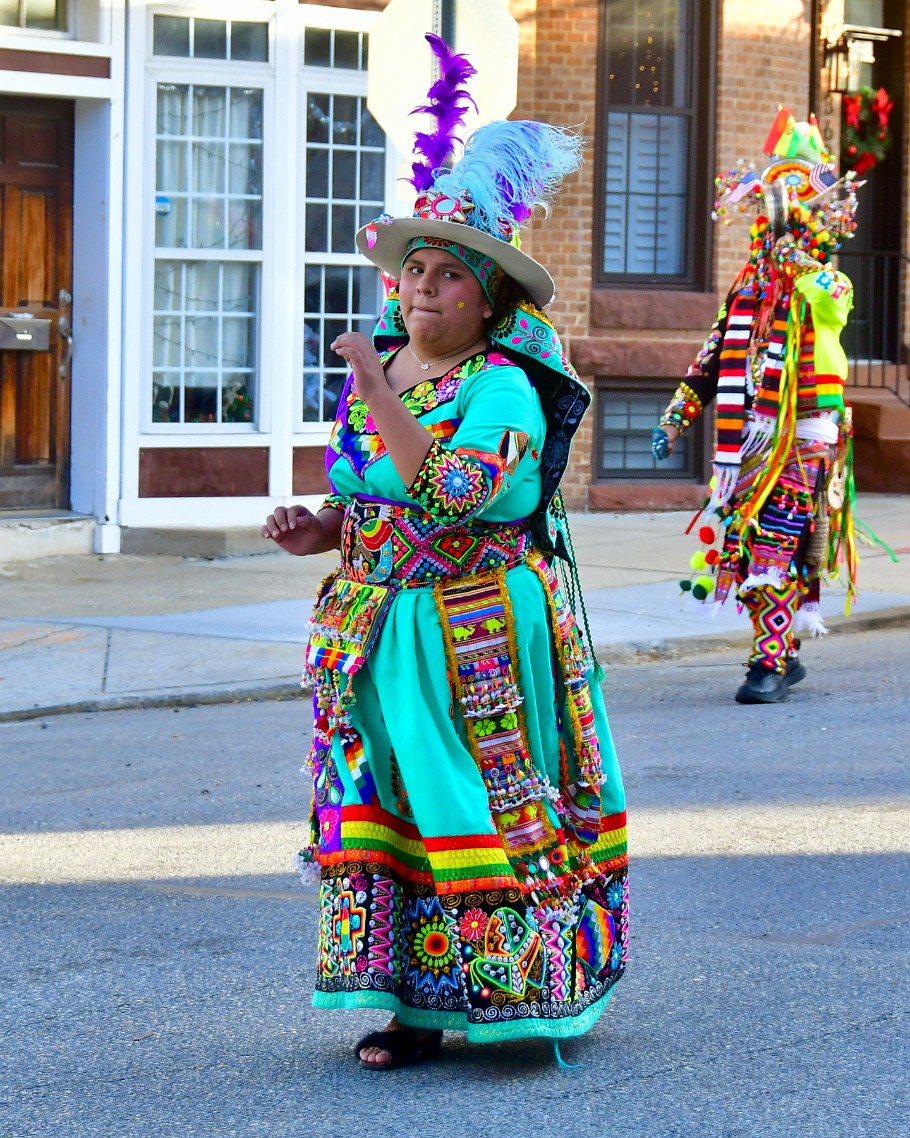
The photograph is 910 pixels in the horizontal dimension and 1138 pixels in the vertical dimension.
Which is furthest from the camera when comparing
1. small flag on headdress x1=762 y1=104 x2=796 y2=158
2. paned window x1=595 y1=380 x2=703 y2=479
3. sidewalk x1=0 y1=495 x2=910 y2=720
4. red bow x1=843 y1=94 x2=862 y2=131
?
red bow x1=843 y1=94 x2=862 y2=131

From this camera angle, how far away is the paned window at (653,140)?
15.2m

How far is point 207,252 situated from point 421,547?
9062 millimetres

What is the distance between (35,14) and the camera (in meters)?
12.0

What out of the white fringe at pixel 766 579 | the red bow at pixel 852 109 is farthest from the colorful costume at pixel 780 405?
the red bow at pixel 852 109

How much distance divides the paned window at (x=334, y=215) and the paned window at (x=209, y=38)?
48 centimetres

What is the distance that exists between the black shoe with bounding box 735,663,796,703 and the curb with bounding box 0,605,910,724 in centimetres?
109

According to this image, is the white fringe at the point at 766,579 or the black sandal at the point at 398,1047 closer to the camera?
the black sandal at the point at 398,1047

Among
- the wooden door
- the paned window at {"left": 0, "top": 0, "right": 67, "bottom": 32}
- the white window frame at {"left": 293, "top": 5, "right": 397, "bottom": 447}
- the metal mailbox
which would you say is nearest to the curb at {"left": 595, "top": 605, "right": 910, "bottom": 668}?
the white window frame at {"left": 293, "top": 5, "right": 397, "bottom": 447}

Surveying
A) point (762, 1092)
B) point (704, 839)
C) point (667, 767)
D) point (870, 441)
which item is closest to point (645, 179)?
point (870, 441)

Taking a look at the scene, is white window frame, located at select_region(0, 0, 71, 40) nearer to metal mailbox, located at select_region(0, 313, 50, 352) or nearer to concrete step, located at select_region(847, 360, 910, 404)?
metal mailbox, located at select_region(0, 313, 50, 352)

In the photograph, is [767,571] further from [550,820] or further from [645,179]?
[645,179]

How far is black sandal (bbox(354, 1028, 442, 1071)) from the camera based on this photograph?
4.03 meters

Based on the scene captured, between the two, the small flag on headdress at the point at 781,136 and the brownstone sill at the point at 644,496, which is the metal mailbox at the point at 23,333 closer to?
the brownstone sill at the point at 644,496

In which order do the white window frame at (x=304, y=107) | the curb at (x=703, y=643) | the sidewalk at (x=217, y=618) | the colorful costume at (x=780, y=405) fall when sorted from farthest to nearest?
the white window frame at (x=304, y=107)
the curb at (x=703, y=643)
the sidewalk at (x=217, y=618)
the colorful costume at (x=780, y=405)
